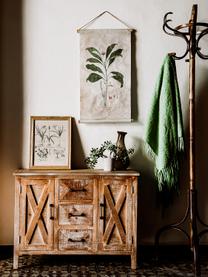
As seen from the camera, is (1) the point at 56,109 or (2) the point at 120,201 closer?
(2) the point at 120,201

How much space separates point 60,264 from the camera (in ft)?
10.2

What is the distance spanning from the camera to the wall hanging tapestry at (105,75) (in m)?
3.37

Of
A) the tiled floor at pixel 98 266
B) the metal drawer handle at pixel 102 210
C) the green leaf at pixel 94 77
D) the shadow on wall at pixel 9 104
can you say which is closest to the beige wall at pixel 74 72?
the shadow on wall at pixel 9 104

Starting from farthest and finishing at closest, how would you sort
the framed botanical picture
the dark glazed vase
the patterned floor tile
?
the framed botanical picture
the dark glazed vase
the patterned floor tile

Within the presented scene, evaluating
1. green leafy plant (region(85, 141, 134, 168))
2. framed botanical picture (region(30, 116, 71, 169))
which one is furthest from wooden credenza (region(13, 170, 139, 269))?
framed botanical picture (region(30, 116, 71, 169))

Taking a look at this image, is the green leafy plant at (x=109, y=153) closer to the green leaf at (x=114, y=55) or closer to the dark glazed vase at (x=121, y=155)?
the dark glazed vase at (x=121, y=155)

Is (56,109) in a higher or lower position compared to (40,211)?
higher

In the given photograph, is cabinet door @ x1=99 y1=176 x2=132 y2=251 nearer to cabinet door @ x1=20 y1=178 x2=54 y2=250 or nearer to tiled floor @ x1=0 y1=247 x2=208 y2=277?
tiled floor @ x1=0 y1=247 x2=208 y2=277

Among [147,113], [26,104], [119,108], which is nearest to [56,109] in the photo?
[26,104]

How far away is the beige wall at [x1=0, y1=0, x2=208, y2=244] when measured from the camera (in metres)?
3.38

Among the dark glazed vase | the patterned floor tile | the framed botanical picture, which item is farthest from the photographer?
the framed botanical picture

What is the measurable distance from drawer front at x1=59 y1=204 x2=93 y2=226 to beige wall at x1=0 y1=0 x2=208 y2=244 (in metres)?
0.49

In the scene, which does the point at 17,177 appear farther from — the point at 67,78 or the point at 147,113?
the point at 147,113

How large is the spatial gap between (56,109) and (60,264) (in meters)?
1.25
